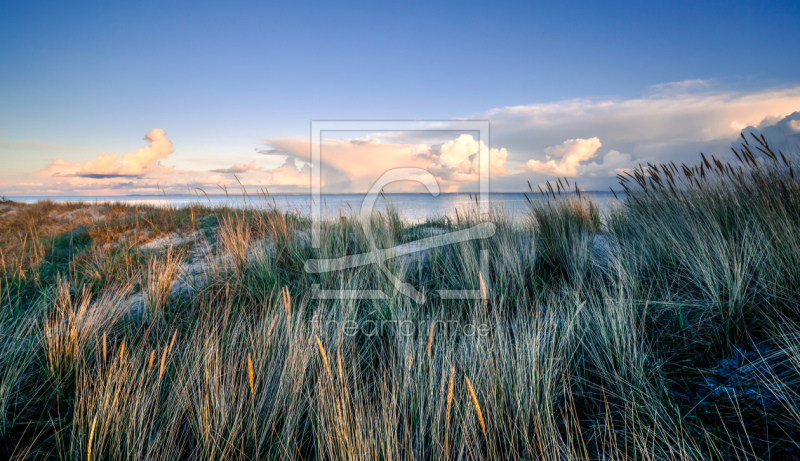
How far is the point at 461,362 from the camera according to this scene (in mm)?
1546

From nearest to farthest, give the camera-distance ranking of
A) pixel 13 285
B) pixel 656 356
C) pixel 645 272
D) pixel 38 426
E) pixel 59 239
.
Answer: pixel 38 426 < pixel 656 356 < pixel 645 272 < pixel 13 285 < pixel 59 239

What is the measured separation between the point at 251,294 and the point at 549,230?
380cm

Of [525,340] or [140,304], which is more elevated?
[525,340]

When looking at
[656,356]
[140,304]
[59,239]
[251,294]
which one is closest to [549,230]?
[656,356]

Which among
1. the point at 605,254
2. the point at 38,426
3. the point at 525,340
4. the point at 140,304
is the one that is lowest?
the point at 38,426

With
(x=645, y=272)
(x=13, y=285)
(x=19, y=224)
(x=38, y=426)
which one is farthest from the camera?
(x=19, y=224)

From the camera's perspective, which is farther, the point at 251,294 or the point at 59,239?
the point at 59,239

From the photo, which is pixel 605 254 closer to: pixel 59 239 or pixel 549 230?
pixel 549 230

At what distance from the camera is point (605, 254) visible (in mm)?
3342

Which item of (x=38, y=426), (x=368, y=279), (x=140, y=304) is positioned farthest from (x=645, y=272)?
(x=140, y=304)

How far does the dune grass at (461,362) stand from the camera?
127 centimetres

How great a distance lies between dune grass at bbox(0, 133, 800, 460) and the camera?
1269mm

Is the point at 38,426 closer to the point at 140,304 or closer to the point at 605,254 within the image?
the point at 140,304

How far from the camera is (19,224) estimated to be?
29.8 feet
